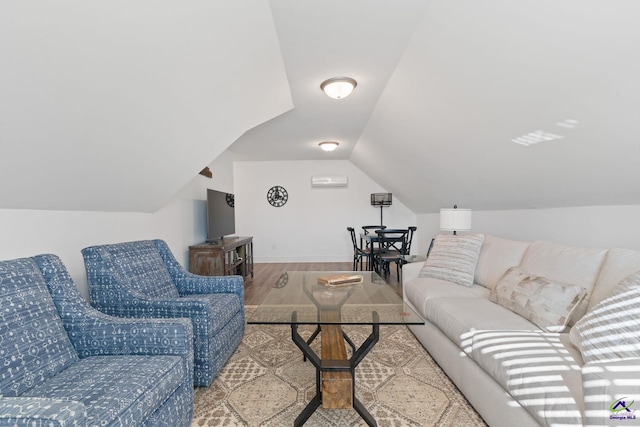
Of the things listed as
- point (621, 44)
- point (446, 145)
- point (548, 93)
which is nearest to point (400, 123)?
point (446, 145)

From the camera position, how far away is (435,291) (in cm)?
242

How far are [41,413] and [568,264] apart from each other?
2.62m

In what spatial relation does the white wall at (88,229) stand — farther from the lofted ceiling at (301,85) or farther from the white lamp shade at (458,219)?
the white lamp shade at (458,219)

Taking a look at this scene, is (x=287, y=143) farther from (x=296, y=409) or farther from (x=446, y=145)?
(x=296, y=409)

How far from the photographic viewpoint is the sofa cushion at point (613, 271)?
1552mm

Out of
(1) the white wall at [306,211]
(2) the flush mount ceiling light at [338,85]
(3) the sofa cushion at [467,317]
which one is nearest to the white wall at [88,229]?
(2) the flush mount ceiling light at [338,85]

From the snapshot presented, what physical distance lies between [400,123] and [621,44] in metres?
2.12

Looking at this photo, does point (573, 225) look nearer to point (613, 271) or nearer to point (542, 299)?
point (613, 271)

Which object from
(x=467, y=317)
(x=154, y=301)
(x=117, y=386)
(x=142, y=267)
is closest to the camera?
(x=117, y=386)

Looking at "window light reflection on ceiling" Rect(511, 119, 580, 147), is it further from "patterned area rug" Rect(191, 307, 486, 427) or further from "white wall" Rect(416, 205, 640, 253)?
"patterned area rug" Rect(191, 307, 486, 427)

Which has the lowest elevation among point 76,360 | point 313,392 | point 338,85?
point 313,392

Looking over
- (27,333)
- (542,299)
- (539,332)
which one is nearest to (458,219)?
(542,299)

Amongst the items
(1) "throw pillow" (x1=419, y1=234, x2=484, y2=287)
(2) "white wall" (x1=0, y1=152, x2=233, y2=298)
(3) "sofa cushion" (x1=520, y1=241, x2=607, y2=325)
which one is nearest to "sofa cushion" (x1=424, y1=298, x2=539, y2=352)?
(3) "sofa cushion" (x1=520, y1=241, x2=607, y2=325)

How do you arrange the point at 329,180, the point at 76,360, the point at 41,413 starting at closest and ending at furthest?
the point at 41,413, the point at 76,360, the point at 329,180
